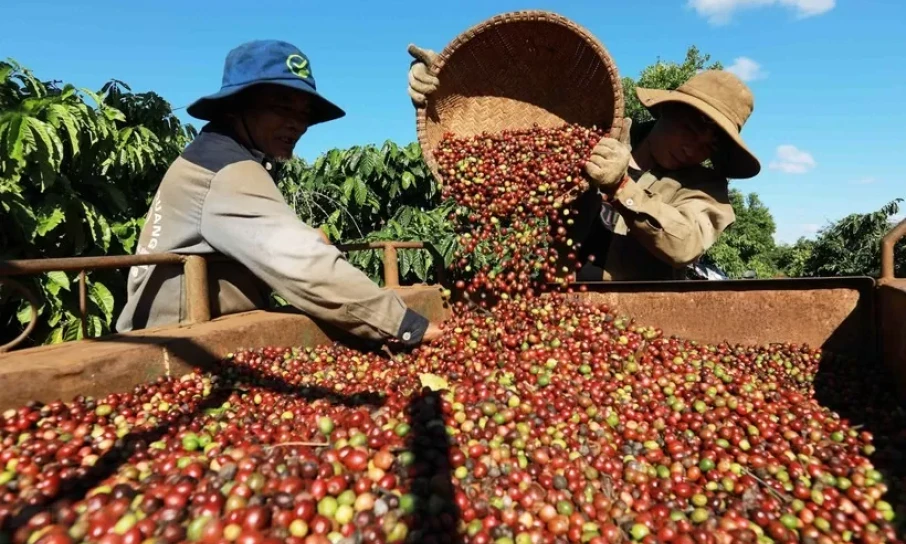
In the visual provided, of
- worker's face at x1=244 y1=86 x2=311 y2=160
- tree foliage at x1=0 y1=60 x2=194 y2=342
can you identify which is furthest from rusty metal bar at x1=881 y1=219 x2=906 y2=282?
tree foliage at x1=0 y1=60 x2=194 y2=342

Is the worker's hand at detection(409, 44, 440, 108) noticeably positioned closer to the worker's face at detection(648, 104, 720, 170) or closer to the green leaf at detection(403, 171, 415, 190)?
the worker's face at detection(648, 104, 720, 170)

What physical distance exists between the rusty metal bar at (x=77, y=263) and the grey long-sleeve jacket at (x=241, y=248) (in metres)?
0.25

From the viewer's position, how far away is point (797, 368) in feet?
11.9

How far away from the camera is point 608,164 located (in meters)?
3.97

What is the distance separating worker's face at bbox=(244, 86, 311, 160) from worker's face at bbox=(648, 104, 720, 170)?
3.27 m

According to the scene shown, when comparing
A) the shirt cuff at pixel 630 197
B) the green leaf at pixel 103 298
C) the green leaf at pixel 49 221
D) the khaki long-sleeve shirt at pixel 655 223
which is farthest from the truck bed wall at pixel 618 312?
the green leaf at pixel 49 221

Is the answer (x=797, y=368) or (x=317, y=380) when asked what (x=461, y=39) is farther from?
(x=797, y=368)

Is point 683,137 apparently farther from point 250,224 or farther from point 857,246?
point 857,246

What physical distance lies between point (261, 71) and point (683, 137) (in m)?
3.63

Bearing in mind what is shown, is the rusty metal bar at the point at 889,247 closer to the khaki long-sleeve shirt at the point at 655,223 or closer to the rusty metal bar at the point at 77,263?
the khaki long-sleeve shirt at the point at 655,223

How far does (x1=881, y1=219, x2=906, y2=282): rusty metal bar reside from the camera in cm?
327

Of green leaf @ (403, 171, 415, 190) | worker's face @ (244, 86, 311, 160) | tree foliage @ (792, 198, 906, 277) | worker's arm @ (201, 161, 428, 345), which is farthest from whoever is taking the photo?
tree foliage @ (792, 198, 906, 277)

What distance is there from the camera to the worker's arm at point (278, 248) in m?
3.24

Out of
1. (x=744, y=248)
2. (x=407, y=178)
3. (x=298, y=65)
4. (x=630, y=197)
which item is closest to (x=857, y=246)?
(x=744, y=248)
